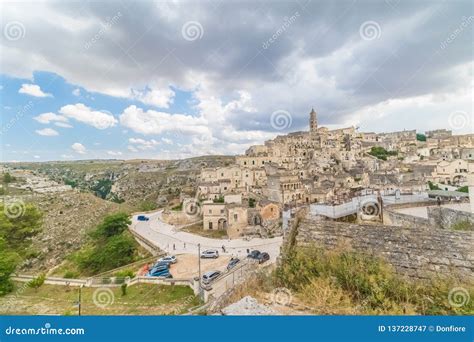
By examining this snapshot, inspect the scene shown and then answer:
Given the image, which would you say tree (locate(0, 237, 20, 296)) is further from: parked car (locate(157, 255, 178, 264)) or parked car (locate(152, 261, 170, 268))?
parked car (locate(157, 255, 178, 264))

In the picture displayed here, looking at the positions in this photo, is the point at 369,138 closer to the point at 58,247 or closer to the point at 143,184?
the point at 143,184

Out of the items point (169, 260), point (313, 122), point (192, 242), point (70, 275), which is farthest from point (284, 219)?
point (313, 122)

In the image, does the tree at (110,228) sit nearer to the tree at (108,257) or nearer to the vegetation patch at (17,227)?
the tree at (108,257)

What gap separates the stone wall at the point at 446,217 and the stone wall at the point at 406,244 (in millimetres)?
3663

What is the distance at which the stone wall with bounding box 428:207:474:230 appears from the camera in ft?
19.4

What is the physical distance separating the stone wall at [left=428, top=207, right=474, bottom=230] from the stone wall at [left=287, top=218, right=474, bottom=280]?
144 inches

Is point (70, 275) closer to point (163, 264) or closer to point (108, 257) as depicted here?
point (108, 257)

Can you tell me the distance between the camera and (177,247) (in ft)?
61.8

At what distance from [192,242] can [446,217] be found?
56.4 ft

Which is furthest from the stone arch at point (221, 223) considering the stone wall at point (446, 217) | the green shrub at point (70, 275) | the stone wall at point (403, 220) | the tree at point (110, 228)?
the stone wall at point (446, 217)

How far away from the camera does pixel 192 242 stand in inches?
784

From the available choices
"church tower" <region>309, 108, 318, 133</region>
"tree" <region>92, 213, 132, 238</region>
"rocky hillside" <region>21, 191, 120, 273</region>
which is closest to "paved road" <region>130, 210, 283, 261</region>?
"tree" <region>92, 213, 132, 238</region>

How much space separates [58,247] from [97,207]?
10086 millimetres
